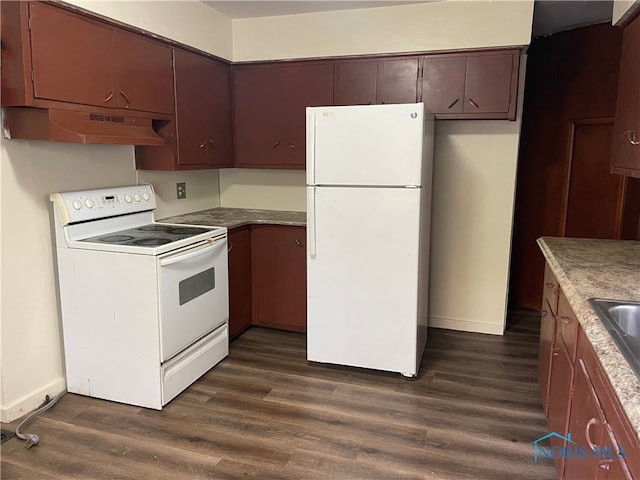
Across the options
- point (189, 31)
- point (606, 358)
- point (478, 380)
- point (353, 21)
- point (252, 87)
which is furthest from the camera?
point (252, 87)

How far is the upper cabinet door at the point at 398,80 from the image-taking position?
Answer: 11.1 feet

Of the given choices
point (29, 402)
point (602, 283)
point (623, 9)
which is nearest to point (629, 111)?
point (623, 9)

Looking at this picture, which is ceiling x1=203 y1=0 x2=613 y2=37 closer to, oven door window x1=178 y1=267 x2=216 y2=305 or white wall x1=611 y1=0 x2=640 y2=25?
white wall x1=611 y1=0 x2=640 y2=25

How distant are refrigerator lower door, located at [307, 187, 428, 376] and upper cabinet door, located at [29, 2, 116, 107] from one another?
128 centimetres

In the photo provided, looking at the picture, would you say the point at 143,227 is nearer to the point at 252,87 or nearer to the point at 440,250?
the point at 252,87

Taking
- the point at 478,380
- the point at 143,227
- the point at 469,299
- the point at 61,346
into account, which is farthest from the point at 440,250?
the point at 61,346

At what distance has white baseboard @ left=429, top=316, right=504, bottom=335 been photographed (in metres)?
3.74

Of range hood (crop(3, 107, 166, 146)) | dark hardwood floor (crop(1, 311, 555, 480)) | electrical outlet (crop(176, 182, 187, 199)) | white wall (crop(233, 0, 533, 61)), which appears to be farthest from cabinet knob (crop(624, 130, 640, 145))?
electrical outlet (crop(176, 182, 187, 199))

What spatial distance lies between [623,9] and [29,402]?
140 inches

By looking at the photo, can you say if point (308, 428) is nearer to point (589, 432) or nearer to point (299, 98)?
point (589, 432)

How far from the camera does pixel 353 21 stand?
342 centimetres

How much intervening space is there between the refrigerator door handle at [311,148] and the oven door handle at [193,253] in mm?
697

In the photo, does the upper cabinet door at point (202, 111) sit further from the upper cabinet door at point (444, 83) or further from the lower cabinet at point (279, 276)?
the upper cabinet door at point (444, 83)

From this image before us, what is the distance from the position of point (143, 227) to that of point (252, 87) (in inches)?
54.7
